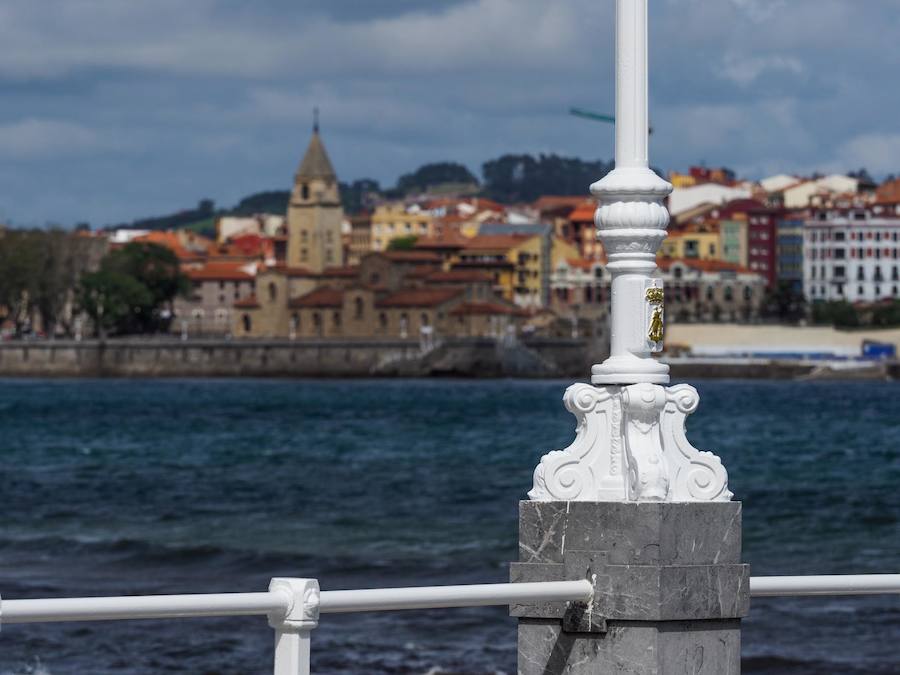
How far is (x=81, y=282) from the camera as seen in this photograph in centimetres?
11844

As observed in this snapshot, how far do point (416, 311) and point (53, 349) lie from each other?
20721 millimetres

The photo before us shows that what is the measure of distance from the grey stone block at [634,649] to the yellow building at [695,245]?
137954mm

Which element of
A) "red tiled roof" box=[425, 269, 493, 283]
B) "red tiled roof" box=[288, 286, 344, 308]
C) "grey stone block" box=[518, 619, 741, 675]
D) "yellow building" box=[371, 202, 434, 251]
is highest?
"yellow building" box=[371, 202, 434, 251]

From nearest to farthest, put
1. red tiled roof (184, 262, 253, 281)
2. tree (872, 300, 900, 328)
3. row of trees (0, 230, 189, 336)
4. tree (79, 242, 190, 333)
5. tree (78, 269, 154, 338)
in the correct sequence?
1. row of trees (0, 230, 189, 336)
2. tree (78, 269, 154, 338)
3. tree (79, 242, 190, 333)
4. tree (872, 300, 900, 328)
5. red tiled roof (184, 262, 253, 281)

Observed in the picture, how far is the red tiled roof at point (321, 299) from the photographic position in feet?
387

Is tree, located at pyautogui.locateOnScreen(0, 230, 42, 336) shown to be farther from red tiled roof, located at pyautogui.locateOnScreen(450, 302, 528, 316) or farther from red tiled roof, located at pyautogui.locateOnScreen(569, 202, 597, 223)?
red tiled roof, located at pyautogui.locateOnScreen(569, 202, 597, 223)

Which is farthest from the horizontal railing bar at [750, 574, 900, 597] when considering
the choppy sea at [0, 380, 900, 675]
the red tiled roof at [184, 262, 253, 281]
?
the red tiled roof at [184, 262, 253, 281]

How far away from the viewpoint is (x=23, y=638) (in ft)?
42.3

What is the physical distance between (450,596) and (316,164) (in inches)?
5120

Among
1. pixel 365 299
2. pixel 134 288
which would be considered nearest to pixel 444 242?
pixel 365 299

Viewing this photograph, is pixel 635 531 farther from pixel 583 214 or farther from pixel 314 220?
pixel 583 214

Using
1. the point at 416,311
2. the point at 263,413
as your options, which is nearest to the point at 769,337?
the point at 416,311

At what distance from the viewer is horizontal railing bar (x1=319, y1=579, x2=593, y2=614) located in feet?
12.7

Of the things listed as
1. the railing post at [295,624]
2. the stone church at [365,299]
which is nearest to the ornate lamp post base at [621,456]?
the railing post at [295,624]
